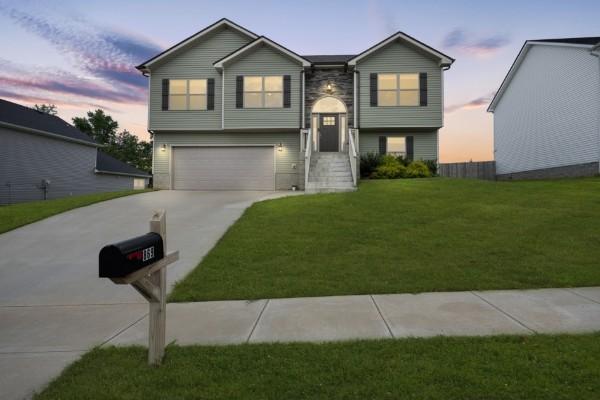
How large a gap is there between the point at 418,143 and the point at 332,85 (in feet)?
18.5

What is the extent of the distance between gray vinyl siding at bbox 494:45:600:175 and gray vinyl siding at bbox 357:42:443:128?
7.10m

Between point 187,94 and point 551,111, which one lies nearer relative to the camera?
point 187,94

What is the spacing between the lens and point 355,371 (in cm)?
281

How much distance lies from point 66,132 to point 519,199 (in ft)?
90.8

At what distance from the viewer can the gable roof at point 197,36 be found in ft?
60.8

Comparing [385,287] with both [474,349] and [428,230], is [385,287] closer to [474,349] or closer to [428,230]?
[474,349]

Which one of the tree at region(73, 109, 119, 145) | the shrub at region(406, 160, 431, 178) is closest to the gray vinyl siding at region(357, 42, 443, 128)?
the shrub at region(406, 160, 431, 178)

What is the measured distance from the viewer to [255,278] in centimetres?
592

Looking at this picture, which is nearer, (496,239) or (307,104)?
(496,239)

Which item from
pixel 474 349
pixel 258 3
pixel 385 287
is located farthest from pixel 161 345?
pixel 258 3

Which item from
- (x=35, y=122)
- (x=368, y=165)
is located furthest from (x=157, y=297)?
(x=35, y=122)

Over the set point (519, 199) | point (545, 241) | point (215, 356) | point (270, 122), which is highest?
point (270, 122)

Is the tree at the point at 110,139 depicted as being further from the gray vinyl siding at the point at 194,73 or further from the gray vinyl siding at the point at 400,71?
the gray vinyl siding at the point at 400,71

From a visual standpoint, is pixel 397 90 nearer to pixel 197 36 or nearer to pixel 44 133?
pixel 197 36
